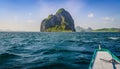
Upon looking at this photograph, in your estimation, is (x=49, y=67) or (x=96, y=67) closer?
(x=96, y=67)

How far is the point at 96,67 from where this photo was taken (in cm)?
1074

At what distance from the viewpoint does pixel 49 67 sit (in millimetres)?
14930

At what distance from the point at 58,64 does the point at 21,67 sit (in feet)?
11.8

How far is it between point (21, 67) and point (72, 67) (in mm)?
4561

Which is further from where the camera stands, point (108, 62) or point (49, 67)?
point (49, 67)

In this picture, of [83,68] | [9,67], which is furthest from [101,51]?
[9,67]

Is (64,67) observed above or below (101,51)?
below

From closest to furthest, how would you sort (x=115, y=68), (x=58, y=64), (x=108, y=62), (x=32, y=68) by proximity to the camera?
(x=115, y=68) → (x=108, y=62) → (x=32, y=68) → (x=58, y=64)

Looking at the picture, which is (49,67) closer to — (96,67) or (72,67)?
(72,67)

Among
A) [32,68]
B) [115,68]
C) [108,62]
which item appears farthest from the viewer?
[32,68]

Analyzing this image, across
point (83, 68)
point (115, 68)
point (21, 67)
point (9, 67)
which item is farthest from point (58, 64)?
point (115, 68)

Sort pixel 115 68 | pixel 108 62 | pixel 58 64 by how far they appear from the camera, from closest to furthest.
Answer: pixel 115 68, pixel 108 62, pixel 58 64

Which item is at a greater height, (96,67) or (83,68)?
(96,67)

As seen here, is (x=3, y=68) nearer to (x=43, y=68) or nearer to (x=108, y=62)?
(x=43, y=68)
